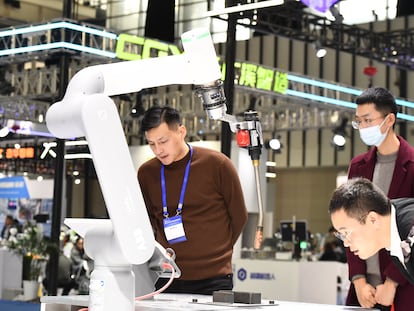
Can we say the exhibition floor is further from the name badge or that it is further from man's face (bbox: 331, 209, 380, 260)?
man's face (bbox: 331, 209, 380, 260)

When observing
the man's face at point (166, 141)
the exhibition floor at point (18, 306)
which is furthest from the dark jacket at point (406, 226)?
the exhibition floor at point (18, 306)

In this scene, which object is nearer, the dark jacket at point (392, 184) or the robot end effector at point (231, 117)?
the robot end effector at point (231, 117)

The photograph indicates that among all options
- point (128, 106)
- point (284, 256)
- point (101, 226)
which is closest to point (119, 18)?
point (128, 106)

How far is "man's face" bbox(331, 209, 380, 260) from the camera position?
7.02ft

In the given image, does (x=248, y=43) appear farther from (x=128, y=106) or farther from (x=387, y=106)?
(x=387, y=106)

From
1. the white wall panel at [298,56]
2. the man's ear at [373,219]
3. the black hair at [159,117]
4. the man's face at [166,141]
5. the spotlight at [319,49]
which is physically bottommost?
the man's ear at [373,219]

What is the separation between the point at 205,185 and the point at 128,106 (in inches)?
506

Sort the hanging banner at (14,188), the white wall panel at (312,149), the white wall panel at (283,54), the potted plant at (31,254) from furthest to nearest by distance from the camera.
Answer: the white wall panel at (283,54)
the white wall panel at (312,149)
the hanging banner at (14,188)
the potted plant at (31,254)

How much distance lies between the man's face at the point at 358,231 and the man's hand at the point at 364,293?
872 mm

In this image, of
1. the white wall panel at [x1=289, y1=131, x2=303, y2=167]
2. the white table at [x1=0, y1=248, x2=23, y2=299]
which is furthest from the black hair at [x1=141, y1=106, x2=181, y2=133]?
the white wall panel at [x1=289, y1=131, x2=303, y2=167]

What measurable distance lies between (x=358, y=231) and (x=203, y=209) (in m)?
1.23

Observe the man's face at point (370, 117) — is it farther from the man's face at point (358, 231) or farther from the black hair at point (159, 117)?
the man's face at point (358, 231)

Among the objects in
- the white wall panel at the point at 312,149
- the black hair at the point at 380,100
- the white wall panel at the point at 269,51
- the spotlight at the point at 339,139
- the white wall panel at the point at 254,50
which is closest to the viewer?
the black hair at the point at 380,100

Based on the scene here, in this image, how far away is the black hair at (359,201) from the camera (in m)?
2.14
